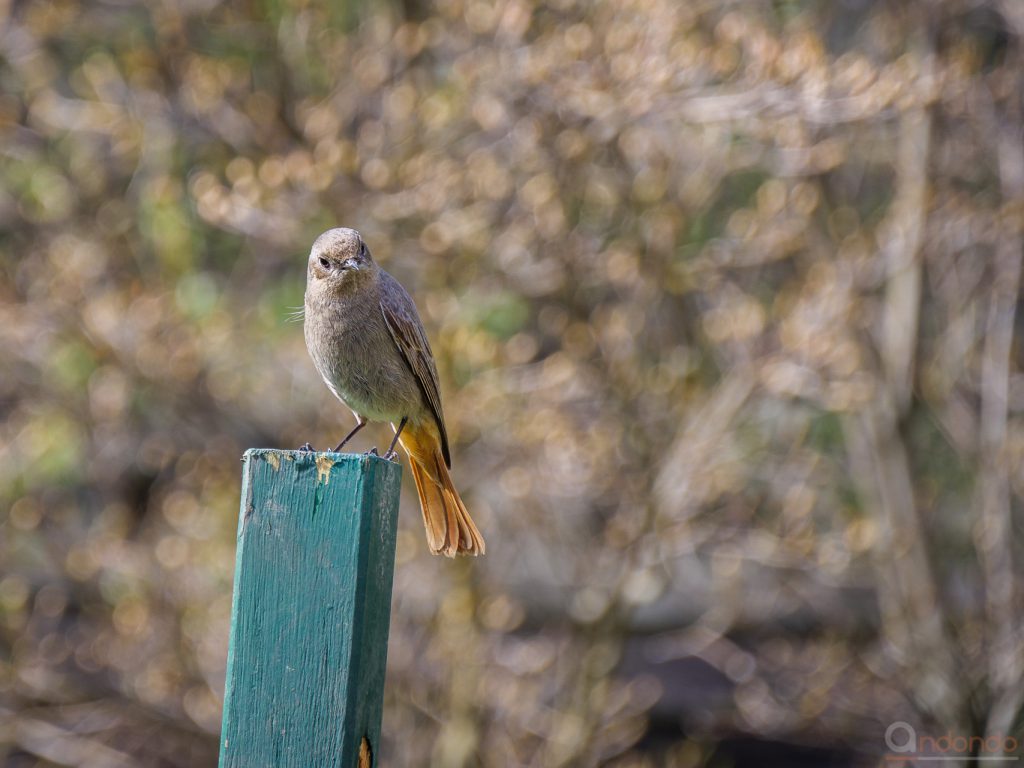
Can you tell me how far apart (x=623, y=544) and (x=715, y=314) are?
1.33 metres

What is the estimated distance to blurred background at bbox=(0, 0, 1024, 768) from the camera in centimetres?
645

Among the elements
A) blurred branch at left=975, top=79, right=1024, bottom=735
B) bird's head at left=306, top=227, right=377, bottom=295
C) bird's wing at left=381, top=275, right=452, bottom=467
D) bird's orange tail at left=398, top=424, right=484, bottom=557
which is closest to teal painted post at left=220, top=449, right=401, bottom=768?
bird's orange tail at left=398, top=424, right=484, bottom=557

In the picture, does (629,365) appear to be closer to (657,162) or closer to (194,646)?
(657,162)

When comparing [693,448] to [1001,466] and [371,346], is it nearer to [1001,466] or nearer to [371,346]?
[1001,466]

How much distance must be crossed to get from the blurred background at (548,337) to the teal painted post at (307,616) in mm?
3609

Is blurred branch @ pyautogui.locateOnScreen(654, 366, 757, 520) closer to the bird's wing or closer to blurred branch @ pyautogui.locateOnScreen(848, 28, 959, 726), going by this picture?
blurred branch @ pyautogui.locateOnScreen(848, 28, 959, 726)

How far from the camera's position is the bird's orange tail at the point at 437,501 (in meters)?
4.26

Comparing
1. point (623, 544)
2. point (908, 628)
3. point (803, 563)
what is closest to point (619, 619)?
point (623, 544)

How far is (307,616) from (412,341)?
2128 mm

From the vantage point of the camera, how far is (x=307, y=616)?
8.66 ft

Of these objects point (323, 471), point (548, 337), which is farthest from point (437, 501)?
point (548, 337)

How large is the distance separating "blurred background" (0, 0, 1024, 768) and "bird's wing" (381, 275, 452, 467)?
150 centimetres

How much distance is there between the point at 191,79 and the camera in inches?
277

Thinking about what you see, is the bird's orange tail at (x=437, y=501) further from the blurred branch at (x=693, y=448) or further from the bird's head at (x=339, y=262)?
the blurred branch at (x=693, y=448)
